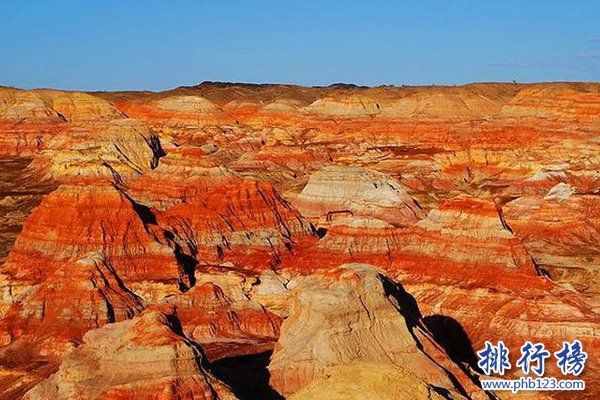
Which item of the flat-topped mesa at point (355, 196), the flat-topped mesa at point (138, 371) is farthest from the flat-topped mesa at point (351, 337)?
the flat-topped mesa at point (355, 196)

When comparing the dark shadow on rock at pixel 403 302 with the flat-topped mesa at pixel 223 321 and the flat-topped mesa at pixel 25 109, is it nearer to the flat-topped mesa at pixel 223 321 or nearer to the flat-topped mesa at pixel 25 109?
the flat-topped mesa at pixel 223 321

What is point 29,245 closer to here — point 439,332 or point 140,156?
point 439,332

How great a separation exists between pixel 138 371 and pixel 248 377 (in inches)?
273

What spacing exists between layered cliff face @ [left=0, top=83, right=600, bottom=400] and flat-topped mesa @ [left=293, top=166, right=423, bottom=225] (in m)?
0.28

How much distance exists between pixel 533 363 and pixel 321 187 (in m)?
55.5

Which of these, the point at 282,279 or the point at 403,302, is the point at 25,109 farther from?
the point at 403,302

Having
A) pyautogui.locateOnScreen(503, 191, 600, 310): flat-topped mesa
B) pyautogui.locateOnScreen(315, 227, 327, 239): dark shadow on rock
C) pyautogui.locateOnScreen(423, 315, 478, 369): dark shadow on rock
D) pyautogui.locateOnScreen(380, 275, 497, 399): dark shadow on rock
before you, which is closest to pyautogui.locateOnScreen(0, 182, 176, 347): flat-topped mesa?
pyautogui.locateOnScreen(423, 315, 478, 369): dark shadow on rock

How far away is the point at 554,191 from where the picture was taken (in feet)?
346

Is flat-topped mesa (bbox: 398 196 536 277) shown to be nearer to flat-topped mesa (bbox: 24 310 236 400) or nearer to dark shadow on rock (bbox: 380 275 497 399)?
Result: dark shadow on rock (bbox: 380 275 497 399)

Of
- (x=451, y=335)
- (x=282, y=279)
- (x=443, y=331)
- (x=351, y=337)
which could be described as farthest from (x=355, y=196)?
(x=351, y=337)

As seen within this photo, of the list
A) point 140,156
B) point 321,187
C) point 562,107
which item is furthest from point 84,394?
point 562,107

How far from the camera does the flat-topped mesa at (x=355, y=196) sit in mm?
91750

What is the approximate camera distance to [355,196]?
322 feet

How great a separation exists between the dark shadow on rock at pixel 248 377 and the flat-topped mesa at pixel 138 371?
1698mm
